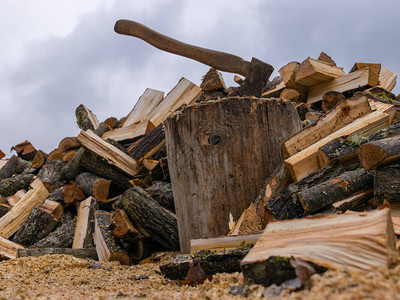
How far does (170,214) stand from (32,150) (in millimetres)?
5410

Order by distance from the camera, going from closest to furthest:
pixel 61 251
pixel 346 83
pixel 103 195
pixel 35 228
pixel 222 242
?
1. pixel 222 242
2. pixel 61 251
3. pixel 35 228
4. pixel 103 195
5. pixel 346 83

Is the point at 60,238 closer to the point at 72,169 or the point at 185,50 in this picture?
the point at 72,169

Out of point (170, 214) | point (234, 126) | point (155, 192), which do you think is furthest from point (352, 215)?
point (155, 192)

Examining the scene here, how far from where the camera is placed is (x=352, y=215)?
61.6 inches

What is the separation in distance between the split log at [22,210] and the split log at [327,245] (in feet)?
15.2

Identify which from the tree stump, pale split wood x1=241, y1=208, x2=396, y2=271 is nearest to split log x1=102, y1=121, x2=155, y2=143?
the tree stump

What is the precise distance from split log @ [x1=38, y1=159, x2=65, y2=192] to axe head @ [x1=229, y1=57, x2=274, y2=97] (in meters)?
3.38

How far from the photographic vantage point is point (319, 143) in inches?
115

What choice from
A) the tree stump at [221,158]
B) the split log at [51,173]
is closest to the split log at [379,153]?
the tree stump at [221,158]

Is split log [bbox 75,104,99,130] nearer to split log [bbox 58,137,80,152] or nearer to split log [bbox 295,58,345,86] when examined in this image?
split log [bbox 58,137,80,152]

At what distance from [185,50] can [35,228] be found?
10.4 ft

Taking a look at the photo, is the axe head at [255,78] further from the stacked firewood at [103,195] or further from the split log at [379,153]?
the split log at [379,153]

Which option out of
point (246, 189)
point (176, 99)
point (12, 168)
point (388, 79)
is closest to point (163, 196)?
point (246, 189)

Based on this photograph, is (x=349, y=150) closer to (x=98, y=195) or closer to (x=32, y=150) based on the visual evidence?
(x=98, y=195)
